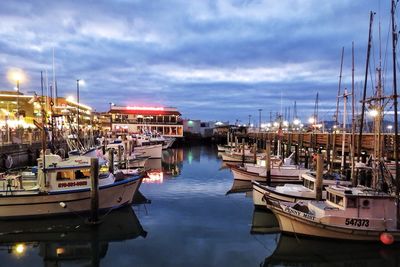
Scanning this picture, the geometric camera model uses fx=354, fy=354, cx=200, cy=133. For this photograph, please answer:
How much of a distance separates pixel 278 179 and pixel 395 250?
17403 mm

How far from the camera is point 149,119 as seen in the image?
103188mm

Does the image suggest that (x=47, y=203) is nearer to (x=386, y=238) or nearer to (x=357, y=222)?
(x=357, y=222)

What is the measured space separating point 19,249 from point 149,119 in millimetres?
86936

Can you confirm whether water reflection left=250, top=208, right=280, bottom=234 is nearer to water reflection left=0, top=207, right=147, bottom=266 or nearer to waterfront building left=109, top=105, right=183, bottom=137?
water reflection left=0, top=207, right=147, bottom=266

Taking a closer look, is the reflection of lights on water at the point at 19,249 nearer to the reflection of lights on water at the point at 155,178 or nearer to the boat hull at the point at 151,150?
the reflection of lights on water at the point at 155,178

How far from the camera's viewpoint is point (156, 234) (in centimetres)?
1928

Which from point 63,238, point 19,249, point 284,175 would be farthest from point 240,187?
point 19,249

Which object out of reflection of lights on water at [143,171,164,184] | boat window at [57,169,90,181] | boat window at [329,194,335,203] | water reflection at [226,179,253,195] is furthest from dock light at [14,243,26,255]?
reflection of lights on water at [143,171,164,184]

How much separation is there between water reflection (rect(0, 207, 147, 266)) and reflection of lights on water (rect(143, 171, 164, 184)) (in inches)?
582

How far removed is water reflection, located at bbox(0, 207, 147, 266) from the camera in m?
16.2

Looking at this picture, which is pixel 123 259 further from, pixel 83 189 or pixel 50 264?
pixel 83 189

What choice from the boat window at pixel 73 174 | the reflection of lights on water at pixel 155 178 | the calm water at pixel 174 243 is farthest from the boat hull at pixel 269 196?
the reflection of lights on water at pixel 155 178

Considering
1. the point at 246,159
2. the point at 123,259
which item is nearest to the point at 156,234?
the point at 123,259

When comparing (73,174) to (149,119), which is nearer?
(73,174)
